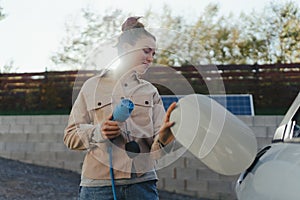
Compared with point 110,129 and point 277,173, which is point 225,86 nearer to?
point 110,129

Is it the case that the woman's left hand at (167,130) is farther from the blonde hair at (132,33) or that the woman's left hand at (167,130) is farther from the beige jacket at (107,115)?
the blonde hair at (132,33)

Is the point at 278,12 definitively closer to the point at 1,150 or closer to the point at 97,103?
the point at 1,150

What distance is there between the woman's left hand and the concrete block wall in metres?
4.58

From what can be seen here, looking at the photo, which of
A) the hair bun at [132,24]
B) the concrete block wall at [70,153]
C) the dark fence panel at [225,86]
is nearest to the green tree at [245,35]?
the dark fence panel at [225,86]

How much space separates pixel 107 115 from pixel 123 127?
0.13m

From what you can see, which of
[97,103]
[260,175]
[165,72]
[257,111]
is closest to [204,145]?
[260,175]

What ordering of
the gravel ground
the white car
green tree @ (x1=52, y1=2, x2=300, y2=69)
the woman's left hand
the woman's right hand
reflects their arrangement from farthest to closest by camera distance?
green tree @ (x1=52, y1=2, x2=300, y2=69) < the gravel ground < the woman's right hand < the woman's left hand < the white car

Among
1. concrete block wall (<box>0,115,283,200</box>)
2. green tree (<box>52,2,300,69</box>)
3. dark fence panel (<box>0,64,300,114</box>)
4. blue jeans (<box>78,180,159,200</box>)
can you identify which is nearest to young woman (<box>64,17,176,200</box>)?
blue jeans (<box>78,180,159,200</box>)

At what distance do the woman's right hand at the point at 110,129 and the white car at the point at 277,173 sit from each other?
465 mm

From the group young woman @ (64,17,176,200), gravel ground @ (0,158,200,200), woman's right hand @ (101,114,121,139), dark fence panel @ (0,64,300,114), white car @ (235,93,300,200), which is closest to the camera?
white car @ (235,93,300,200)

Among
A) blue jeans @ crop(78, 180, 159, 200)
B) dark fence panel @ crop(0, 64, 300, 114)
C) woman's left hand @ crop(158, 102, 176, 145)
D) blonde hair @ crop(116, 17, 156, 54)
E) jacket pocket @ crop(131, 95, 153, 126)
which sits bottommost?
blue jeans @ crop(78, 180, 159, 200)

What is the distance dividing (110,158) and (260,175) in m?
0.66

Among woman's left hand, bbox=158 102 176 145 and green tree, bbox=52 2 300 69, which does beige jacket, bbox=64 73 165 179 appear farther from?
green tree, bbox=52 2 300 69

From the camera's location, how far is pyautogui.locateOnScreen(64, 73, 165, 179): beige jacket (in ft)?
6.91
